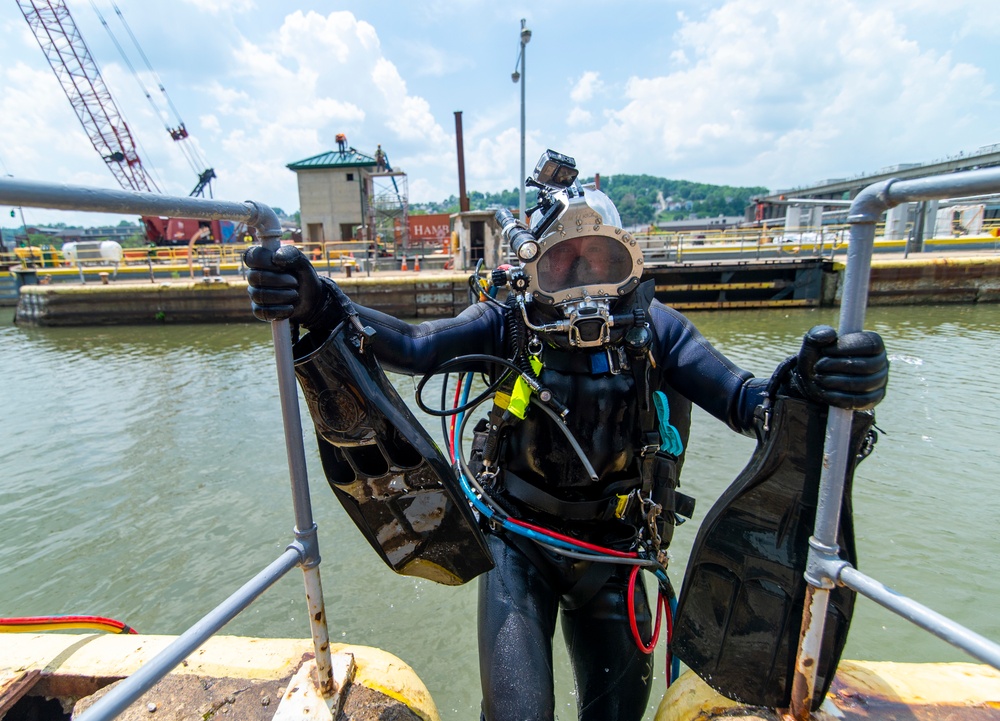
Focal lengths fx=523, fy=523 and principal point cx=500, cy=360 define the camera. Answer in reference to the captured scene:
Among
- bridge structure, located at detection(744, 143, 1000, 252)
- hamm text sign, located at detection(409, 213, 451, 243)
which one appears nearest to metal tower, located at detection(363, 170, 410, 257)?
hamm text sign, located at detection(409, 213, 451, 243)

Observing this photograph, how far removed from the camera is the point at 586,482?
6.00 ft

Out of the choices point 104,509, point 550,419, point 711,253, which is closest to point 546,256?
point 550,419

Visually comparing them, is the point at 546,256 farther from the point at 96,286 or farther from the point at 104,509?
the point at 96,286

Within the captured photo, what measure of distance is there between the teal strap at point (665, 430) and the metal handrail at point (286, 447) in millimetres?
1210

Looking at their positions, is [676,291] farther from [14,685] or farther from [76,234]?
[76,234]

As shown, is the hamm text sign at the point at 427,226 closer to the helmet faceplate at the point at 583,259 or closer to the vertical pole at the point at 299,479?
the helmet faceplate at the point at 583,259

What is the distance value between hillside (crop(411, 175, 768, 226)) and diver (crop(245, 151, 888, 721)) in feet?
295

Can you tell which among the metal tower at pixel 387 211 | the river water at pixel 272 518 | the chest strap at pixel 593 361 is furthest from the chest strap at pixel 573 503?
the metal tower at pixel 387 211

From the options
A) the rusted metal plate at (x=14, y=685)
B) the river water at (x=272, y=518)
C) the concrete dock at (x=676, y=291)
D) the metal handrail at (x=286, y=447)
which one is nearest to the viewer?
the metal handrail at (x=286, y=447)

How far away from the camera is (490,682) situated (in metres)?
1.56

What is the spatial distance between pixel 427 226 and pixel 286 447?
3464 cm

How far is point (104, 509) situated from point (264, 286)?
4.99 m

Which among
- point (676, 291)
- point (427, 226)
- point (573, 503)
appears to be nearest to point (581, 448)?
point (573, 503)

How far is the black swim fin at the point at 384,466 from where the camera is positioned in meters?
1.41
